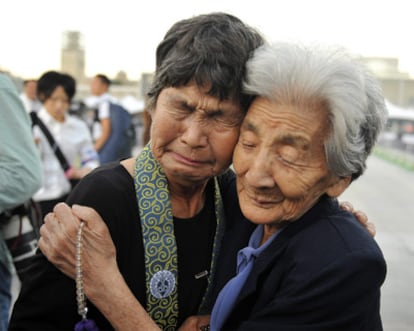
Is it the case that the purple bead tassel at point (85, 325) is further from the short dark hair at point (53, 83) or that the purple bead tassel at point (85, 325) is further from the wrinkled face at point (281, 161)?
the short dark hair at point (53, 83)

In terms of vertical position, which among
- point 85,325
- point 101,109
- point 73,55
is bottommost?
point 73,55

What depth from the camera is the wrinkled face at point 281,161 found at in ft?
4.58

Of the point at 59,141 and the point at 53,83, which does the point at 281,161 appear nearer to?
the point at 59,141

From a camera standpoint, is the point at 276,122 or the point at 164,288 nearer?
the point at 276,122

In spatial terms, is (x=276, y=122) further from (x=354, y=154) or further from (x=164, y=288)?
(x=164, y=288)

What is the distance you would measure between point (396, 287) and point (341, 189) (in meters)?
4.22

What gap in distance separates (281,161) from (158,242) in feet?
1.55

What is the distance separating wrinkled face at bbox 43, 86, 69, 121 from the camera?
15.8 feet

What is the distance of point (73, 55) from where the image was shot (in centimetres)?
4159

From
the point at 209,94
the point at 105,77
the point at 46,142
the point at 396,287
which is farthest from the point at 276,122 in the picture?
the point at 105,77

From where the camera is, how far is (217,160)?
1.65 metres

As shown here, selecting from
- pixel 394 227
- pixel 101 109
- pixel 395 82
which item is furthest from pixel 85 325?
pixel 395 82

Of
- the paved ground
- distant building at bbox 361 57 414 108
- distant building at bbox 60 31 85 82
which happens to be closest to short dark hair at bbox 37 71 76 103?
the paved ground

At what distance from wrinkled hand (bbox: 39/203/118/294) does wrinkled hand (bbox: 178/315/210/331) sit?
326 millimetres
